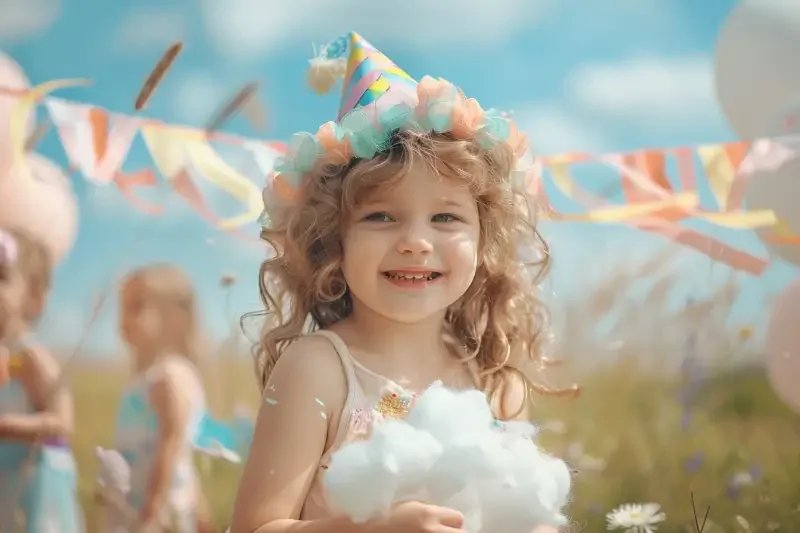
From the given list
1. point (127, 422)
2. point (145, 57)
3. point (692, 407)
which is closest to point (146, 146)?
point (145, 57)

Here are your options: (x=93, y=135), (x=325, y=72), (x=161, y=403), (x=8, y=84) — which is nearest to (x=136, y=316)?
(x=161, y=403)

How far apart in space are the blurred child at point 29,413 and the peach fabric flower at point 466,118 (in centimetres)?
142

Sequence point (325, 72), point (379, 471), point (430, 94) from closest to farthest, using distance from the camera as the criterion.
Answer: point (379, 471), point (430, 94), point (325, 72)

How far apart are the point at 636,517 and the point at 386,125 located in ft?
3.81

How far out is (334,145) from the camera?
120cm

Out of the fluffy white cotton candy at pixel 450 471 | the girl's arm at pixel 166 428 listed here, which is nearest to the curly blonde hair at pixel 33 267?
the girl's arm at pixel 166 428

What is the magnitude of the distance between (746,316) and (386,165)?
1.44m

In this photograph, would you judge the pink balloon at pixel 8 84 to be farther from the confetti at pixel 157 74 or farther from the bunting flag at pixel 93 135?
the confetti at pixel 157 74

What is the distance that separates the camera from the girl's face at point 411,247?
114 centimetres

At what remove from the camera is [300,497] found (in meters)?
1.08

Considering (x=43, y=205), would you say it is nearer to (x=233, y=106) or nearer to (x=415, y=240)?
(x=233, y=106)

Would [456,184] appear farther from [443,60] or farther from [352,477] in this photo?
[443,60]

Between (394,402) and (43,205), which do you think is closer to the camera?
(394,402)

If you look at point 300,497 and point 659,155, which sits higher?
point 659,155
